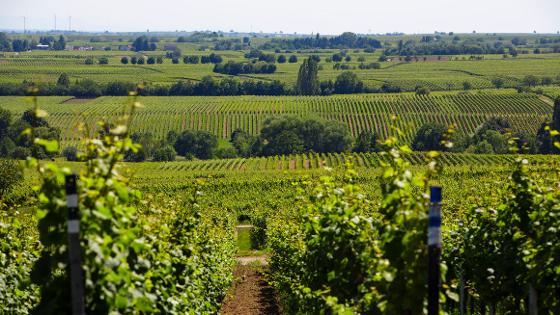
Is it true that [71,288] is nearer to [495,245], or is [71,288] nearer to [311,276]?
[311,276]

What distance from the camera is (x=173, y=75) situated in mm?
170625

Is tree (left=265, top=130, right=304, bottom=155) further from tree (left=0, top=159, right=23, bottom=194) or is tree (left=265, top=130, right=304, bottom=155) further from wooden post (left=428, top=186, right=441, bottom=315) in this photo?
wooden post (left=428, top=186, right=441, bottom=315)

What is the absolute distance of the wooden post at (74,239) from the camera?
16.9 ft

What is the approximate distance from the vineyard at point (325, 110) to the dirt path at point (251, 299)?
236 ft

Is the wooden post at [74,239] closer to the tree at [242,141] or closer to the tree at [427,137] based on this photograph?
the tree at [427,137]

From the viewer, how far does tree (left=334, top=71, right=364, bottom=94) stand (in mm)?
141000

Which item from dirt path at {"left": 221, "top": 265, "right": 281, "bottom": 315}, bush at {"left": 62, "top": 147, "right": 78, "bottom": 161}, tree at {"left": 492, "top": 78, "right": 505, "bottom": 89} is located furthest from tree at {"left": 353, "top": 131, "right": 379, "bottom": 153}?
dirt path at {"left": 221, "top": 265, "right": 281, "bottom": 315}

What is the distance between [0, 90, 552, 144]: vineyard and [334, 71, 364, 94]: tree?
8.62 metres

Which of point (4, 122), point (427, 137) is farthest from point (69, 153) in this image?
point (427, 137)

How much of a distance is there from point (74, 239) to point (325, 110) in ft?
370

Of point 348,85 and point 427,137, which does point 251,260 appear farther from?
point 348,85

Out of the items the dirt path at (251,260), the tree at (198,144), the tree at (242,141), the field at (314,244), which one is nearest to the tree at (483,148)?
the tree at (242,141)

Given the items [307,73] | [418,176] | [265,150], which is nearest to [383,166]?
[418,176]

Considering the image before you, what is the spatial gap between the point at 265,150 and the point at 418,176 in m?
85.4
